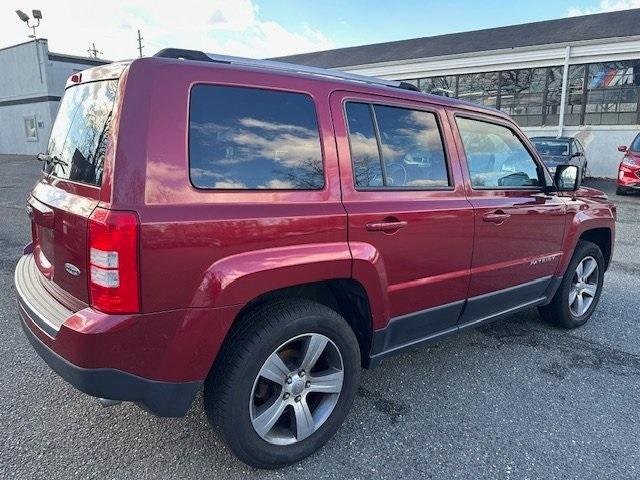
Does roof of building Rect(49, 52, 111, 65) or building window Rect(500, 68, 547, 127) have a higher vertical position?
roof of building Rect(49, 52, 111, 65)

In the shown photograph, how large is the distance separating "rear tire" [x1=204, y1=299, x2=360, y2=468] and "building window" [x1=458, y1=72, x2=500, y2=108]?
63.1 ft

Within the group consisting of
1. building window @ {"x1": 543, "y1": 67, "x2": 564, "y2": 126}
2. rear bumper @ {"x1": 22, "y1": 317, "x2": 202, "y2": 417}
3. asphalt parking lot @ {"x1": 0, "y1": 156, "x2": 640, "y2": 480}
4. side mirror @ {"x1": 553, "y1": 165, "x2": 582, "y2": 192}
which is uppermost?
building window @ {"x1": 543, "y1": 67, "x2": 564, "y2": 126}

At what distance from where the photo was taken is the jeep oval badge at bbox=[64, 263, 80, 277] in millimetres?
2069

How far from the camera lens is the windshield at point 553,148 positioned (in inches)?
547

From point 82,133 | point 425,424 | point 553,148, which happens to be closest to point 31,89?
point 553,148

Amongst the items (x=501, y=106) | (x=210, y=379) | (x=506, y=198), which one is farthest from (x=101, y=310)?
(x=501, y=106)

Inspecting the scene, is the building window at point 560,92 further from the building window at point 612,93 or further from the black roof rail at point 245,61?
the black roof rail at point 245,61

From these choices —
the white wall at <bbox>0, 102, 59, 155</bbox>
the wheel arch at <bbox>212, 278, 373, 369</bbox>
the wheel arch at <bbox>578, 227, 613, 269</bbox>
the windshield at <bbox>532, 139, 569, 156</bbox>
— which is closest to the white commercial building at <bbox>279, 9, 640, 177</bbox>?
the windshield at <bbox>532, 139, 569, 156</bbox>

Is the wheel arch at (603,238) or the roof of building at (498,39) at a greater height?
the roof of building at (498,39)

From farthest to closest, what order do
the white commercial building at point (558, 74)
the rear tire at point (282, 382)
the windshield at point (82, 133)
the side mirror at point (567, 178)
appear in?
1. the white commercial building at point (558, 74)
2. the side mirror at point (567, 178)
3. the rear tire at point (282, 382)
4. the windshield at point (82, 133)

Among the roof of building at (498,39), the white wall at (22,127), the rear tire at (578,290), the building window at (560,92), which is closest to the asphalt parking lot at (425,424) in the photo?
the rear tire at (578,290)

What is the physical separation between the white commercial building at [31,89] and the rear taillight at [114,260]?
23825 mm

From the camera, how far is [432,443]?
2.64m

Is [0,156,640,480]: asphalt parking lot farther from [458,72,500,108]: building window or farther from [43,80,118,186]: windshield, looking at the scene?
[458,72,500,108]: building window
